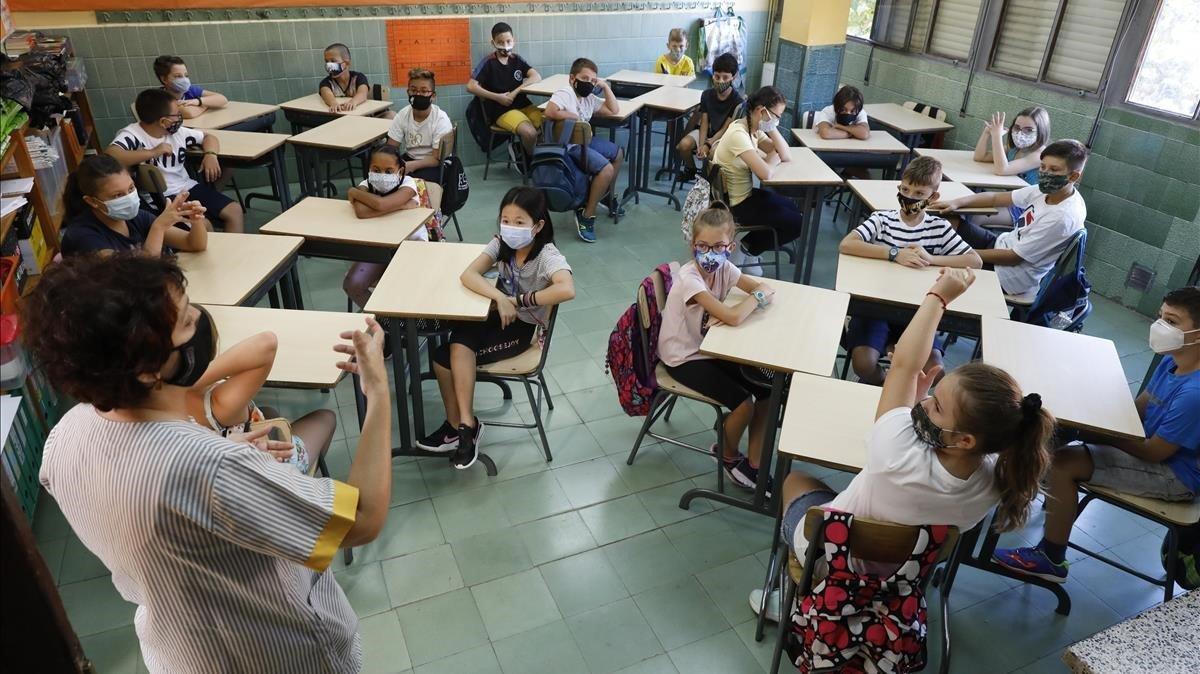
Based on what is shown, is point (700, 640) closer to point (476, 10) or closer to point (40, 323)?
point (40, 323)

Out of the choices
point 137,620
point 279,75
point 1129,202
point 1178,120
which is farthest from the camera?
point 279,75

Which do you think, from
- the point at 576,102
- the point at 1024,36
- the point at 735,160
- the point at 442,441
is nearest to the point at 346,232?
the point at 442,441

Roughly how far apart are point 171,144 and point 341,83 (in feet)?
6.11

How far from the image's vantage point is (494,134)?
6598 millimetres

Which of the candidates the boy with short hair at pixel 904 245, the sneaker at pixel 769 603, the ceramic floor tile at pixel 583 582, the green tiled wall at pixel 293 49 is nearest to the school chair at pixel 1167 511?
the boy with short hair at pixel 904 245

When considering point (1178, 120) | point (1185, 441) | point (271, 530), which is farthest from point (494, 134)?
point (271, 530)

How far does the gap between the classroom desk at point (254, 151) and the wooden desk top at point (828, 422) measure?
3773mm

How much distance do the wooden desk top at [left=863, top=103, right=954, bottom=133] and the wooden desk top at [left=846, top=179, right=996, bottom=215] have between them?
1.27 meters

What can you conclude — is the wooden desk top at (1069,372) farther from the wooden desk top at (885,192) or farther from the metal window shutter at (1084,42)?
the metal window shutter at (1084,42)

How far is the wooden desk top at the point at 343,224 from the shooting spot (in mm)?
3473

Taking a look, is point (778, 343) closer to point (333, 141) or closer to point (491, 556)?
point (491, 556)

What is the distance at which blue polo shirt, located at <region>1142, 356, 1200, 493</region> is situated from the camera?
2.35 meters

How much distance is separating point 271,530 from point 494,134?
19.3 ft

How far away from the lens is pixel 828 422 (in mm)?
2434
